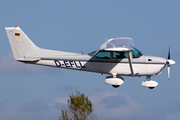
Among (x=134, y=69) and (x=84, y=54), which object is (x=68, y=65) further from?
(x=134, y=69)

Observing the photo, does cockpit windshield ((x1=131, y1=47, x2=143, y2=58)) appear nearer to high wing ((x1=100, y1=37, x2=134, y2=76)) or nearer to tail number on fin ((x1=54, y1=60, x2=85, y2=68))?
high wing ((x1=100, y1=37, x2=134, y2=76))

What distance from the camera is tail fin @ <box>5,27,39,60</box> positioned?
73.2ft

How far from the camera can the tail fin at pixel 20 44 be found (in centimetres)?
2230

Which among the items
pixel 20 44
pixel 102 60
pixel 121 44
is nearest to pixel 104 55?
pixel 102 60

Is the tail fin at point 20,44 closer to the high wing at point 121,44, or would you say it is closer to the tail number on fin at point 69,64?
the tail number on fin at point 69,64

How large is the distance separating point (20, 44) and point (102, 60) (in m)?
5.38

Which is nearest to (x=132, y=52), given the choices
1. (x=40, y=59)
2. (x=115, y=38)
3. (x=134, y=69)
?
(x=134, y=69)

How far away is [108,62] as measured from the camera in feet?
70.4

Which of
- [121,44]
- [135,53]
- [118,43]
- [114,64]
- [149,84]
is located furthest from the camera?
[118,43]

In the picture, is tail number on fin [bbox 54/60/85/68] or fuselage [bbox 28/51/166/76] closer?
fuselage [bbox 28/51/166/76]

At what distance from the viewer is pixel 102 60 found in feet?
70.6

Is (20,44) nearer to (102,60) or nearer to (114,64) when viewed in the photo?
(102,60)

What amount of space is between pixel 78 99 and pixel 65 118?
2.27m

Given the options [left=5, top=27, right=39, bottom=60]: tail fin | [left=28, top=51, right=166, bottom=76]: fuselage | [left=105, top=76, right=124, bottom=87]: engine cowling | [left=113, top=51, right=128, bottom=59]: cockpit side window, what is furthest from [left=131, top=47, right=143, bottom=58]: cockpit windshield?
[left=5, top=27, right=39, bottom=60]: tail fin
